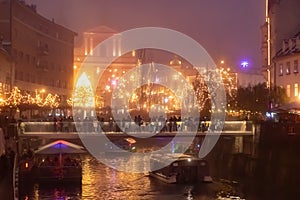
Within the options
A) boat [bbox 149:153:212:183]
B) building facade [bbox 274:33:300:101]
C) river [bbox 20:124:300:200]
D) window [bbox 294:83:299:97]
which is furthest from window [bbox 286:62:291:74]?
boat [bbox 149:153:212:183]

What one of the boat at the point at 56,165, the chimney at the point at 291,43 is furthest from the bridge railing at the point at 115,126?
the chimney at the point at 291,43

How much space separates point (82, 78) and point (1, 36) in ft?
111

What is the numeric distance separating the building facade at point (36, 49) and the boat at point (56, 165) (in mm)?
40060

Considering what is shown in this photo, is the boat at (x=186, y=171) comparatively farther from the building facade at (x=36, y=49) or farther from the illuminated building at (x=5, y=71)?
the building facade at (x=36, y=49)

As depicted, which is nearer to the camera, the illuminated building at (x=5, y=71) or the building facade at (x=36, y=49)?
the illuminated building at (x=5, y=71)

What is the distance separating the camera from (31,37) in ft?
297

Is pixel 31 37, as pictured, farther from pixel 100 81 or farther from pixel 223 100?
pixel 100 81

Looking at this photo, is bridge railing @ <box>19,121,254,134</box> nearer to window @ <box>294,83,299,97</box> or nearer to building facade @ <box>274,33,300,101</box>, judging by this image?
building facade @ <box>274,33,300,101</box>

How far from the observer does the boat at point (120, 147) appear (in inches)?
2744

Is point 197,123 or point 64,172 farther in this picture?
point 197,123

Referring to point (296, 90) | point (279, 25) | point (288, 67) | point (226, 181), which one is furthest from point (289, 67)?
point (226, 181)

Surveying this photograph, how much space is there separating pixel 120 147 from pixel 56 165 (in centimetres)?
2923

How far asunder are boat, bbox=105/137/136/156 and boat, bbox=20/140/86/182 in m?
25.9

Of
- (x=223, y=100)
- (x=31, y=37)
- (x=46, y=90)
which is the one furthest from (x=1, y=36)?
(x=223, y=100)
